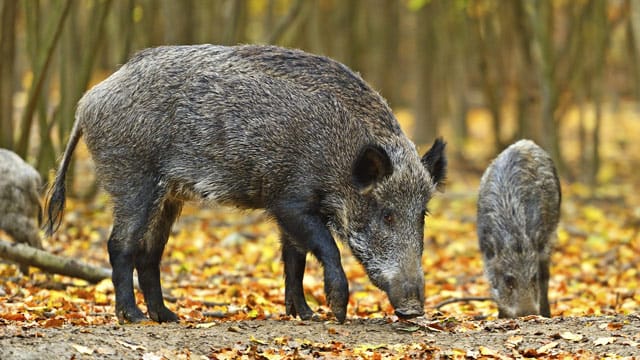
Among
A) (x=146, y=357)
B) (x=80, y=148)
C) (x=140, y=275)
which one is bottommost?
(x=146, y=357)

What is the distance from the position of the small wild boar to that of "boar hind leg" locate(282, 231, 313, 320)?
0.04 meters

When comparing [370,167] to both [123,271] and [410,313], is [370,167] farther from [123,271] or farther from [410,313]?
[123,271]

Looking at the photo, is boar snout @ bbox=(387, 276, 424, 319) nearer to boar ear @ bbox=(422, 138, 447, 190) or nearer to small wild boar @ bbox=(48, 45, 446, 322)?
small wild boar @ bbox=(48, 45, 446, 322)

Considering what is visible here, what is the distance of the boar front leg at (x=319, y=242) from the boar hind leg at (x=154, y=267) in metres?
1.06

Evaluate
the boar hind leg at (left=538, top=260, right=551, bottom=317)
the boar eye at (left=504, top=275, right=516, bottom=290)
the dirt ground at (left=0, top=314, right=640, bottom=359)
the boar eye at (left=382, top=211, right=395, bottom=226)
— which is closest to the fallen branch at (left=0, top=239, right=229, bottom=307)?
the dirt ground at (left=0, top=314, right=640, bottom=359)

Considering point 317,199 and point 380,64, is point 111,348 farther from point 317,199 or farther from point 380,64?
point 380,64

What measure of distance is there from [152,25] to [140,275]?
29.1 ft

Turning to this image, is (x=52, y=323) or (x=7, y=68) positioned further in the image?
(x=7, y=68)

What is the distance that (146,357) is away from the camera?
244 inches

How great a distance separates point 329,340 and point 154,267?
1.91m

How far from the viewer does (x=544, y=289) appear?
9.42 m

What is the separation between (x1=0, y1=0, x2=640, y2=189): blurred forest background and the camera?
13.5 m

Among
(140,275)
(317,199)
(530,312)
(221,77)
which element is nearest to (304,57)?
(221,77)

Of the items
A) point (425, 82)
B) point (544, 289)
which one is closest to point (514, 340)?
point (544, 289)
